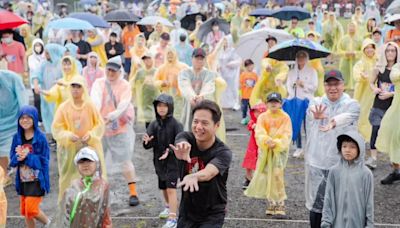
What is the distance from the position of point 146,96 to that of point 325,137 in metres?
5.52

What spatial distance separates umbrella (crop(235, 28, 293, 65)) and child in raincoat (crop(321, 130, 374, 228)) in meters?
6.48

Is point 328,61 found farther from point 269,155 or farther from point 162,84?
point 269,155

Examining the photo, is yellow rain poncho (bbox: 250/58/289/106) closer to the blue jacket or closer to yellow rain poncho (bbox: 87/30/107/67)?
the blue jacket

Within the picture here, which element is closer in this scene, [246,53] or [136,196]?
[136,196]

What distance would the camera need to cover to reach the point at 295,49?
859 cm

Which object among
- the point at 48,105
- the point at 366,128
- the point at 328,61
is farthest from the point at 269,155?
the point at 328,61

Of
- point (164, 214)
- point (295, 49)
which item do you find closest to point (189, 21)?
point (295, 49)

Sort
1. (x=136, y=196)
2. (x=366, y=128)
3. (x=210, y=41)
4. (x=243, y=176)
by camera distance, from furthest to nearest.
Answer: (x=210, y=41) < (x=366, y=128) < (x=243, y=176) < (x=136, y=196)

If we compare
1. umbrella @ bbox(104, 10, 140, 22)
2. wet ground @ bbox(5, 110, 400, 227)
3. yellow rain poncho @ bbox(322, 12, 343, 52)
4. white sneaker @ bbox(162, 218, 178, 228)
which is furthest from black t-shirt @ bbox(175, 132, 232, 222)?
yellow rain poncho @ bbox(322, 12, 343, 52)

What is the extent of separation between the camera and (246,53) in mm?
12164

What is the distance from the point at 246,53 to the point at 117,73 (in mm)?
4706

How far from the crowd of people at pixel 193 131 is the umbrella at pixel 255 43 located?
14 cm

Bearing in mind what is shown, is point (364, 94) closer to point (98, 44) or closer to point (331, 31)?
point (98, 44)

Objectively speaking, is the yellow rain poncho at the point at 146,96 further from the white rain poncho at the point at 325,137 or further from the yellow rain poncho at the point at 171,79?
the white rain poncho at the point at 325,137
